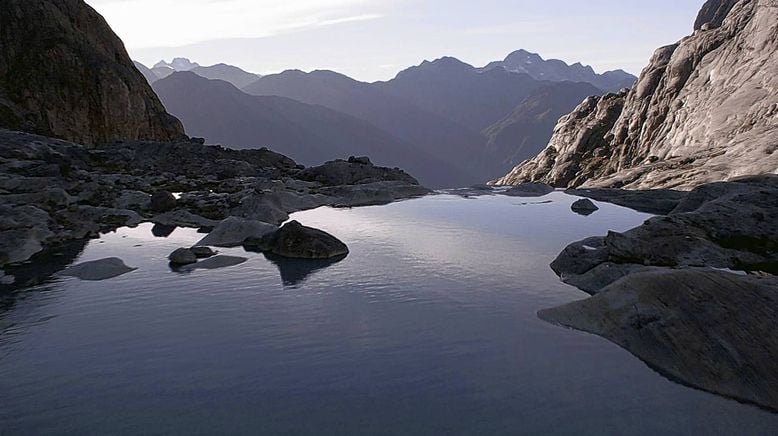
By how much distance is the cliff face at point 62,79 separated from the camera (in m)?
59.7

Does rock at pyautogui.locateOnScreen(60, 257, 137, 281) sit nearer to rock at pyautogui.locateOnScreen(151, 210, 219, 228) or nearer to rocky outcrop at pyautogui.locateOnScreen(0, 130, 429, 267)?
rocky outcrop at pyautogui.locateOnScreen(0, 130, 429, 267)

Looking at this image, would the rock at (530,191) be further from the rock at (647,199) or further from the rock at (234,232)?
the rock at (234,232)

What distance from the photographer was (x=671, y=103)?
66875mm

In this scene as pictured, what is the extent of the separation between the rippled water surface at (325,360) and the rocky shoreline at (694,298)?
600 mm

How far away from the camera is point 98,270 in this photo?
59.5 ft

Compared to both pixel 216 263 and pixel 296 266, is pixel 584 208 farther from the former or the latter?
pixel 216 263

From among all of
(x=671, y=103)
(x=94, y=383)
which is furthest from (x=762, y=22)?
(x=94, y=383)

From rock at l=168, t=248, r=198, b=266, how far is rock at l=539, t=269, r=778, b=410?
1409 cm

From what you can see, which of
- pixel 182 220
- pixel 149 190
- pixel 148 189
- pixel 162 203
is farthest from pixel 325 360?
pixel 148 189

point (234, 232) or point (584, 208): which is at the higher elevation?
point (584, 208)

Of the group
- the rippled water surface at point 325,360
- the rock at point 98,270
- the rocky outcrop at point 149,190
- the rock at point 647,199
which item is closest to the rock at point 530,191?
the rock at point 647,199

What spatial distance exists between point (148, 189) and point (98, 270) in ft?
72.5

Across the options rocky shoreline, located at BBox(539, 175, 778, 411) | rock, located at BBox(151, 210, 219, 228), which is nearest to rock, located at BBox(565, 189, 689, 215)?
rocky shoreline, located at BBox(539, 175, 778, 411)

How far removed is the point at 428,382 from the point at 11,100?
221 feet
